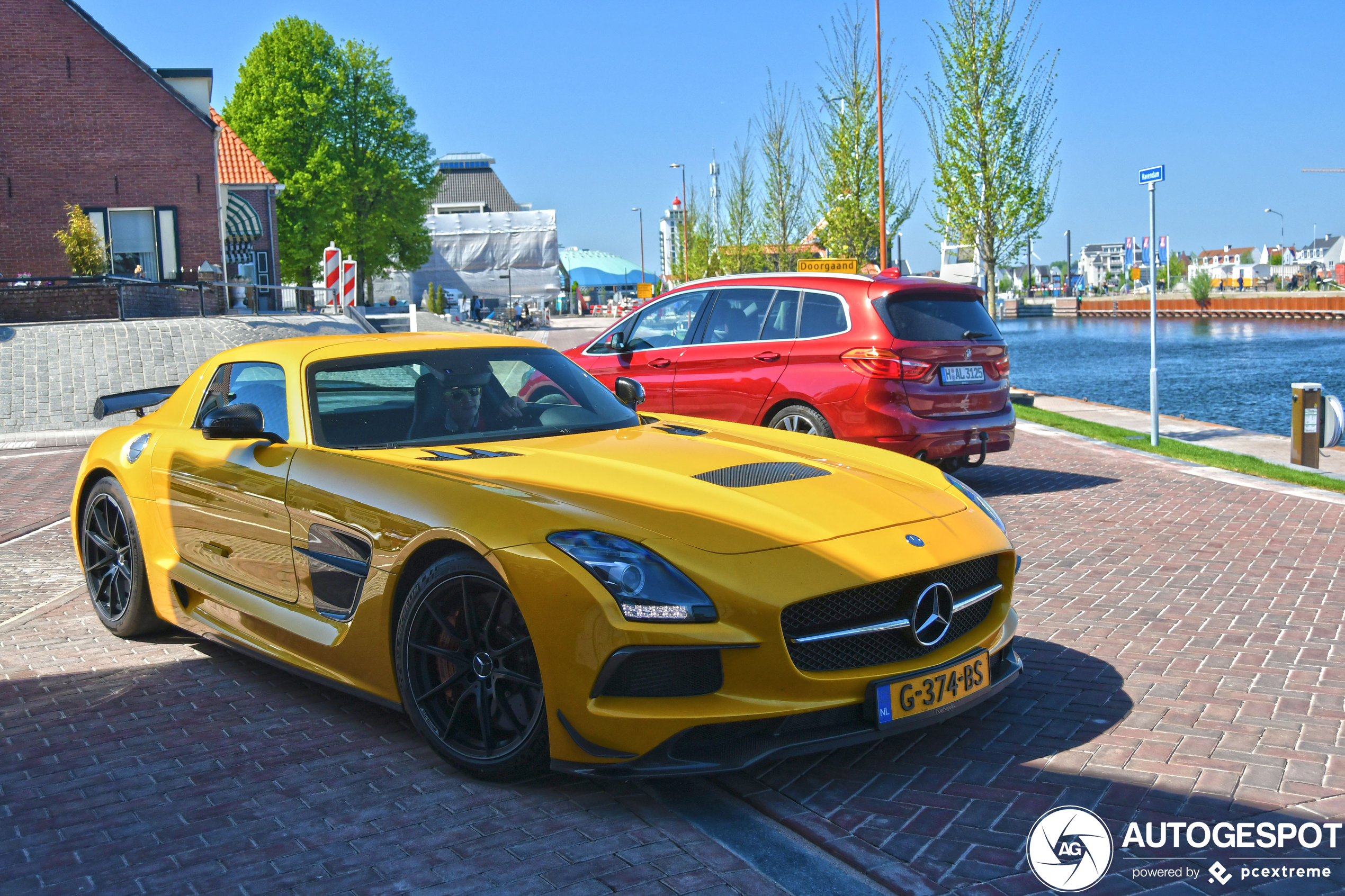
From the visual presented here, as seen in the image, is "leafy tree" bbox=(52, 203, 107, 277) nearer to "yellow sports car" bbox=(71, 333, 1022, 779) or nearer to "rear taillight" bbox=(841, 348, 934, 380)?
"rear taillight" bbox=(841, 348, 934, 380)

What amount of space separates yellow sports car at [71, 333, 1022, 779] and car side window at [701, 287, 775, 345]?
13.2 feet

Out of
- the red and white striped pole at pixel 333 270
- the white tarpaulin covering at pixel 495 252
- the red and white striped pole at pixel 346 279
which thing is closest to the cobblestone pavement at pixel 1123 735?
the red and white striped pole at pixel 346 279

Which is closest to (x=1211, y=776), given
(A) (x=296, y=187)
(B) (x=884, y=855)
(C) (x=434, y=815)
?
(B) (x=884, y=855)

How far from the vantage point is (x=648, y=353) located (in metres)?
9.51

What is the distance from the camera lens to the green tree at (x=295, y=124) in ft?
142

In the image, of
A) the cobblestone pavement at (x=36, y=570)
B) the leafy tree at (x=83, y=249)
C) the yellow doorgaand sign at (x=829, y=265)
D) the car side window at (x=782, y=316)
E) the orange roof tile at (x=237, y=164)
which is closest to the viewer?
the cobblestone pavement at (x=36, y=570)

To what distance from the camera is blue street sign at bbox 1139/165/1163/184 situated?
40.7 ft

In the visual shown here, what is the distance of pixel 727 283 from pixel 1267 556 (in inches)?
179

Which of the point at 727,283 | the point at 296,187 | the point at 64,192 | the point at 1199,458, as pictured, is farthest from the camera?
the point at 296,187

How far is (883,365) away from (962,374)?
28.7 inches

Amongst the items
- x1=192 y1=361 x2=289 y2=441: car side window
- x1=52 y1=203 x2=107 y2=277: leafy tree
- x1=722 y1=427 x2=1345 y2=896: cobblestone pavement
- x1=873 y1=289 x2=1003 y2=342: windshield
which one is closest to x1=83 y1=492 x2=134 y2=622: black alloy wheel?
x1=192 y1=361 x2=289 y2=441: car side window

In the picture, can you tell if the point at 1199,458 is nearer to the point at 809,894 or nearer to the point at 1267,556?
the point at 1267,556

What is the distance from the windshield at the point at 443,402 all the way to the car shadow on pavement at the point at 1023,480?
5049 millimetres

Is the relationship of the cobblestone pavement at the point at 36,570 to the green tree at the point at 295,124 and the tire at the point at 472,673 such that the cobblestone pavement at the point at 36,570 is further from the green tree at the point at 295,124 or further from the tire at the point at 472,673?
the green tree at the point at 295,124
